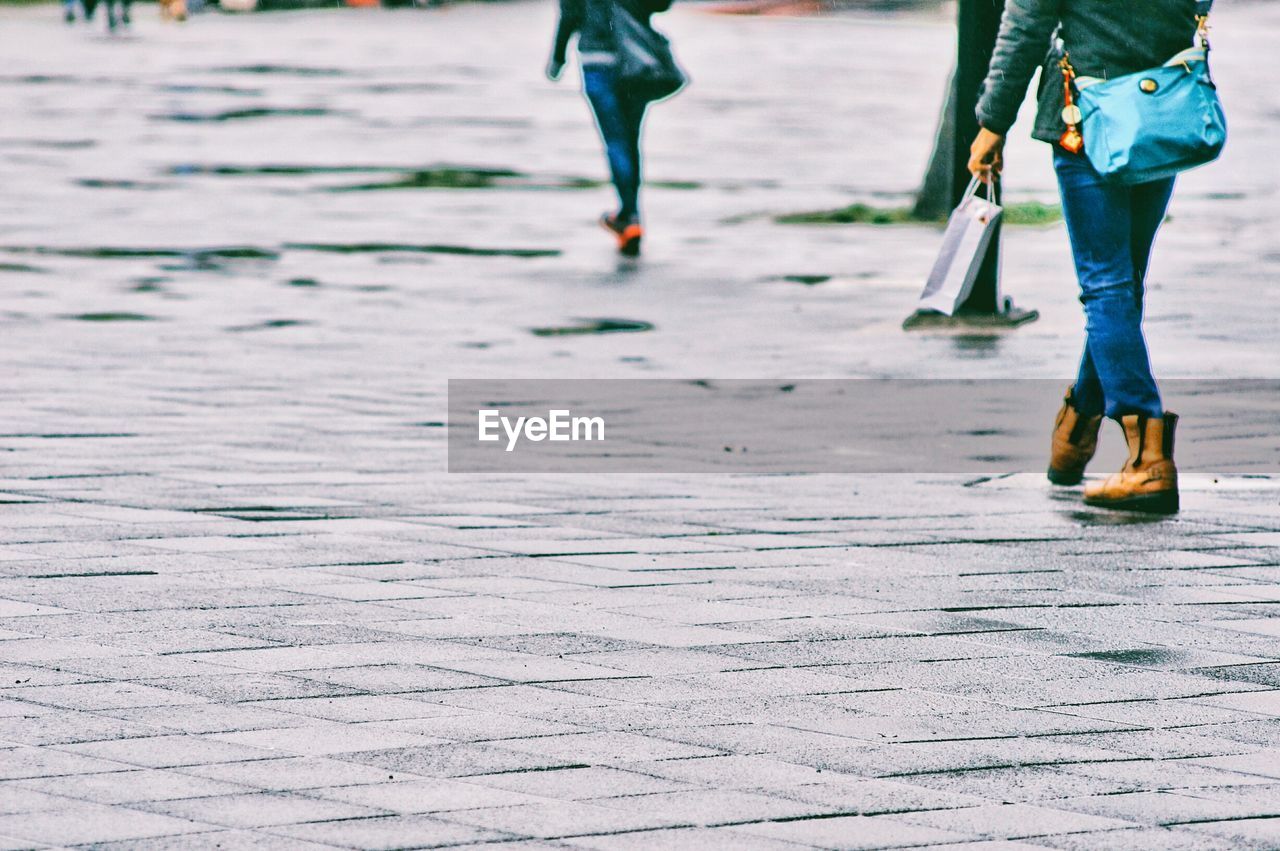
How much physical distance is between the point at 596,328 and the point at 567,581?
3836 millimetres

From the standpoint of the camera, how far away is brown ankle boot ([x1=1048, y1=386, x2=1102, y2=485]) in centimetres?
595

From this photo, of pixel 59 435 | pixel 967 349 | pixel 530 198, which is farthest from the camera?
pixel 530 198

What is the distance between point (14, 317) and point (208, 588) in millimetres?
4367

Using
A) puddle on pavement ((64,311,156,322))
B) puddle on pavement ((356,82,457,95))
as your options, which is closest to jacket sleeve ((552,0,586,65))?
A: puddle on pavement ((64,311,156,322))

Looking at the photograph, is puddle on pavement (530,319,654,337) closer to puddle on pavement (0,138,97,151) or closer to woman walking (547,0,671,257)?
woman walking (547,0,671,257)

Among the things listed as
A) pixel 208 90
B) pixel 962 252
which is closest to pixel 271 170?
pixel 208 90

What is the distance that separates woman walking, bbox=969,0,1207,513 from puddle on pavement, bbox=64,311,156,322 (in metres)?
4.12

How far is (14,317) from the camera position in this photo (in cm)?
879

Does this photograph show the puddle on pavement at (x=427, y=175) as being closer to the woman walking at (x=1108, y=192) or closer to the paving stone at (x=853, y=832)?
the woman walking at (x=1108, y=192)

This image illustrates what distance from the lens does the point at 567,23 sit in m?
11.3

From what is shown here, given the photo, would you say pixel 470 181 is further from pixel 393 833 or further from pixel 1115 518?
pixel 393 833

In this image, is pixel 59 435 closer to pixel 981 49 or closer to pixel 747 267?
pixel 981 49

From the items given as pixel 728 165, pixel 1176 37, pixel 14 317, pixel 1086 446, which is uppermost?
pixel 1176 37

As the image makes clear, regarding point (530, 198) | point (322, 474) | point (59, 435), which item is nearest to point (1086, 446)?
point (322, 474)
